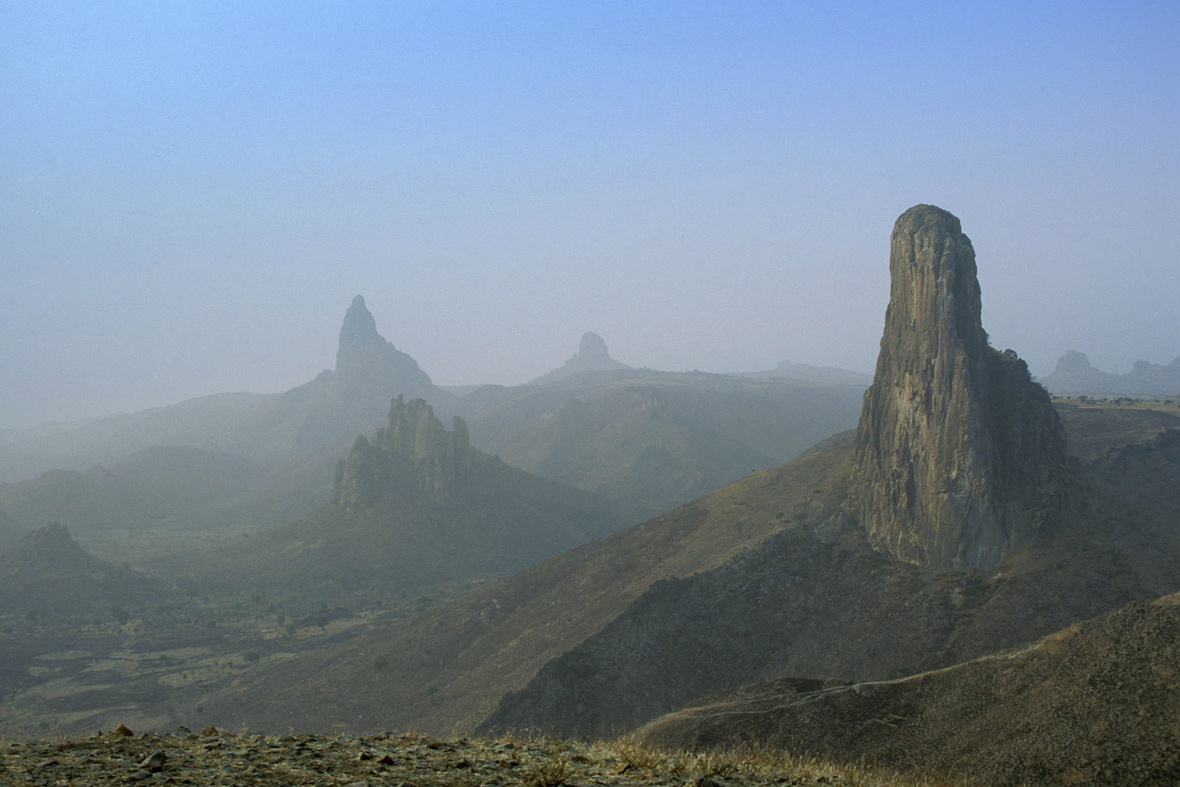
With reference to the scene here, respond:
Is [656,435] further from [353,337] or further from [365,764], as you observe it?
[365,764]

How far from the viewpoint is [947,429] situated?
1350 inches

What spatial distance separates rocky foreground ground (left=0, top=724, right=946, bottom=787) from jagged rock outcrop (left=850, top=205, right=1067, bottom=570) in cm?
2408

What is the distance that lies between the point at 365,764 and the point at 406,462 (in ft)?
294

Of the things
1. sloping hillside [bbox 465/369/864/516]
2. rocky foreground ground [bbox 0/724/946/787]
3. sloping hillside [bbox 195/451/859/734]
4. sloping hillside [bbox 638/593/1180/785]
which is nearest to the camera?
rocky foreground ground [bbox 0/724/946/787]

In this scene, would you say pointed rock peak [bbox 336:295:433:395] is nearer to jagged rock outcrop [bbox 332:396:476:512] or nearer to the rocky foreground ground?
jagged rock outcrop [bbox 332:396:476:512]

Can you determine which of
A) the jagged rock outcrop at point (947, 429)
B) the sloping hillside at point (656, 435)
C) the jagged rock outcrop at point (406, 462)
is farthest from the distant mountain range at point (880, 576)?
the sloping hillside at point (656, 435)

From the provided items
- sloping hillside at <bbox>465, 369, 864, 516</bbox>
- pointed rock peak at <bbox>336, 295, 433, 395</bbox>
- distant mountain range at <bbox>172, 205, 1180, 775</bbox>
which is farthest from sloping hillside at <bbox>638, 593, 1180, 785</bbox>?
pointed rock peak at <bbox>336, 295, 433, 395</bbox>

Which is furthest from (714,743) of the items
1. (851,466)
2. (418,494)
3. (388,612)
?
(418,494)

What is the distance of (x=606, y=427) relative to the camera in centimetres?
15212

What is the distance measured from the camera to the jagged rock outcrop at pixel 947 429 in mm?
33250

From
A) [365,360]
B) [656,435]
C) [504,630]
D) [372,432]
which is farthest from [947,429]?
[365,360]

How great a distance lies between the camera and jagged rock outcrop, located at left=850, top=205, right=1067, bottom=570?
109 ft

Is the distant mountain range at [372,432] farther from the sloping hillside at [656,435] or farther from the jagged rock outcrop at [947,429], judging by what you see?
the jagged rock outcrop at [947,429]

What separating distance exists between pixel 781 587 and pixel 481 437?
428 ft
